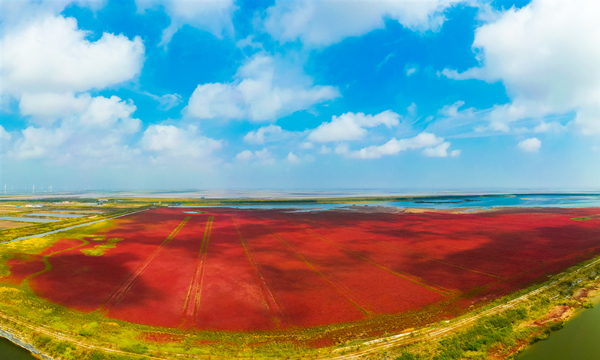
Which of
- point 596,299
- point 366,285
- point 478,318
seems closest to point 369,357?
point 478,318

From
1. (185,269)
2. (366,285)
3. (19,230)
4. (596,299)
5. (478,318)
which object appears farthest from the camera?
(19,230)

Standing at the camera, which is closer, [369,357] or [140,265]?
[369,357]

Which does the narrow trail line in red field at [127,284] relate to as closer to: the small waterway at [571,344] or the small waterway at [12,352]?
the small waterway at [12,352]

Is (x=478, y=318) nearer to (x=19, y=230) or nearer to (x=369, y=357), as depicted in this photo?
(x=369, y=357)

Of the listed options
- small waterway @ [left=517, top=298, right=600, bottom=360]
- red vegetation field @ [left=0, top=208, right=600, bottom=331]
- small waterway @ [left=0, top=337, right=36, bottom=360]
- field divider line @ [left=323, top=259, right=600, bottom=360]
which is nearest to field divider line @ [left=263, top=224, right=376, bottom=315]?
red vegetation field @ [left=0, top=208, right=600, bottom=331]

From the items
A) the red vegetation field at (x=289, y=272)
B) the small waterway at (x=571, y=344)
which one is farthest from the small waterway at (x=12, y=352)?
the small waterway at (x=571, y=344)

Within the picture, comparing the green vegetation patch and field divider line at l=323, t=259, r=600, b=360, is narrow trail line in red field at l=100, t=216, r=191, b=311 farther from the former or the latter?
field divider line at l=323, t=259, r=600, b=360

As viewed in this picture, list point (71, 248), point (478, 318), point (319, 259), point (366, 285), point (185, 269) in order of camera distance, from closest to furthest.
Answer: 1. point (478, 318)
2. point (366, 285)
3. point (185, 269)
4. point (319, 259)
5. point (71, 248)
